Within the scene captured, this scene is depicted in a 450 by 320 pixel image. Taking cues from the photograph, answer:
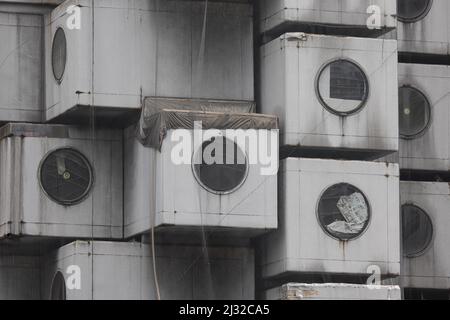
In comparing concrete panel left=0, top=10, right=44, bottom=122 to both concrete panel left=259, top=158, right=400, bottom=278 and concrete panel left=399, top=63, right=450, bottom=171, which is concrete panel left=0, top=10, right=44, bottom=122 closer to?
concrete panel left=259, top=158, right=400, bottom=278

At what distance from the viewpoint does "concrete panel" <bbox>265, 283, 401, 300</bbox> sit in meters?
63.9

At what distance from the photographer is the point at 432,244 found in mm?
70062

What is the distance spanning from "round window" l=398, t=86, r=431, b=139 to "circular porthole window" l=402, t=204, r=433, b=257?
2.45m

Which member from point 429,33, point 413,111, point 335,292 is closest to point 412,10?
point 429,33

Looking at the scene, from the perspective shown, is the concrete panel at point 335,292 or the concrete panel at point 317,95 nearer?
the concrete panel at point 335,292

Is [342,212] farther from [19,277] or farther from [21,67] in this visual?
[21,67]

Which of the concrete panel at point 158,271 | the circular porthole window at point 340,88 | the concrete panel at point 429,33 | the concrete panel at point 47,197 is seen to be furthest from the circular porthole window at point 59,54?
the concrete panel at point 429,33

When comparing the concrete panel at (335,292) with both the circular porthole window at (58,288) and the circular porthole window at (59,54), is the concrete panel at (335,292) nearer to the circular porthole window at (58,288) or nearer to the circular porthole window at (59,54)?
the circular porthole window at (58,288)

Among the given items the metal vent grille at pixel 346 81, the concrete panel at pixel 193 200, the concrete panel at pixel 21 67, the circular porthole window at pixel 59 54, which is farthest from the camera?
the concrete panel at pixel 21 67

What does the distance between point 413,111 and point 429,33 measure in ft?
8.53

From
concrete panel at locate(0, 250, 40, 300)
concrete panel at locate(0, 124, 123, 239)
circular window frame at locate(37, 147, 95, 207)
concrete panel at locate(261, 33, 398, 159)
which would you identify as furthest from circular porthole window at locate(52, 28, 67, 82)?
concrete panel at locate(261, 33, 398, 159)

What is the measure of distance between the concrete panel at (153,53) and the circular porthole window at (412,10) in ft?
20.8

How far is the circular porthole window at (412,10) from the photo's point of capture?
71562 mm

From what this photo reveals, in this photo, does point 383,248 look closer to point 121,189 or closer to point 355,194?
point 355,194
